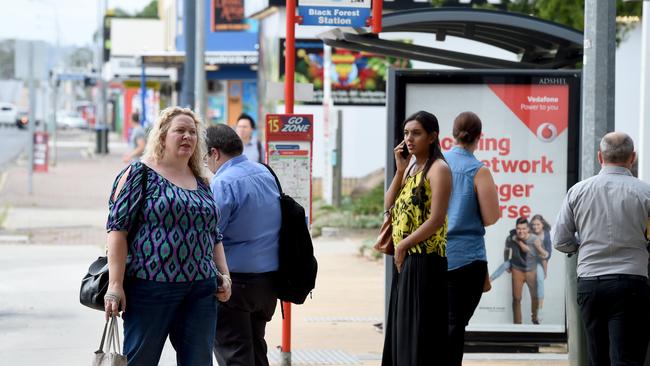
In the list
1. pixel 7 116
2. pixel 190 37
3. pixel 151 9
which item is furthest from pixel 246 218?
pixel 151 9

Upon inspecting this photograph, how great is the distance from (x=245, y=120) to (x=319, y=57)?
47.5 feet

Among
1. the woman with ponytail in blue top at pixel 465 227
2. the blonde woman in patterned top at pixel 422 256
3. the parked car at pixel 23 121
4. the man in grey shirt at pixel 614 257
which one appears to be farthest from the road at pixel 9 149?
the man in grey shirt at pixel 614 257

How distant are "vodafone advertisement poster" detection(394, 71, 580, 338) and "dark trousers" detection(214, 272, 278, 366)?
2950 mm

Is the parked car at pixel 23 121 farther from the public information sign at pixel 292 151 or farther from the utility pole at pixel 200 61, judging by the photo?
the public information sign at pixel 292 151

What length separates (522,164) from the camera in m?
10.1

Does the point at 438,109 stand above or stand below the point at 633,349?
above

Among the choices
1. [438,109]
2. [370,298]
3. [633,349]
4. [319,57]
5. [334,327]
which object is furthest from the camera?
[319,57]

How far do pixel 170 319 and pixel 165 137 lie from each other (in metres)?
0.90

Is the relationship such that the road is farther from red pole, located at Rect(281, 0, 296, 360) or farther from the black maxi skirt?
the black maxi skirt

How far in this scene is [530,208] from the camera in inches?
397

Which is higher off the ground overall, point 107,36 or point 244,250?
point 107,36

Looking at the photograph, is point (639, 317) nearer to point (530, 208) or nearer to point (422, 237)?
point (422, 237)

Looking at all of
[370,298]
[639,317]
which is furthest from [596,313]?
[370,298]

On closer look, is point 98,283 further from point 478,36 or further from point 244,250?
point 478,36
